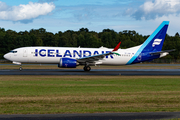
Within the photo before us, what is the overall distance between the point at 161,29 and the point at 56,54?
18.0 metres

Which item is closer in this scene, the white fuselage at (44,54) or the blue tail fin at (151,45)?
the white fuselage at (44,54)

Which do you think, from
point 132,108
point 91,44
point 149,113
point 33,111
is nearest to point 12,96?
point 33,111

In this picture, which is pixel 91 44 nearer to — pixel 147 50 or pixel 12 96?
pixel 147 50

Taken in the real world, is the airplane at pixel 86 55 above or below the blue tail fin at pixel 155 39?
below

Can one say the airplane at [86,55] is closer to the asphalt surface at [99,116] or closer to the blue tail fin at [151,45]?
the blue tail fin at [151,45]

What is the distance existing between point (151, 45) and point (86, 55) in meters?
11.3

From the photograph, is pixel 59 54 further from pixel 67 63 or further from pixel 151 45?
pixel 151 45

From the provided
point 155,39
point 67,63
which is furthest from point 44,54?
point 155,39

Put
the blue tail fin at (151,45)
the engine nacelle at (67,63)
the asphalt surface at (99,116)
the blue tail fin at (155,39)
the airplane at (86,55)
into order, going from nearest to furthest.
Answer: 1. the asphalt surface at (99,116)
2. the engine nacelle at (67,63)
3. the airplane at (86,55)
4. the blue tail fin at (151,45)
5. the blue tail fin at (155,39)

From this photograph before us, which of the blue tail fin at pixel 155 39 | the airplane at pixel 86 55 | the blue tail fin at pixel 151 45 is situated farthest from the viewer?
the blue tail fin at pixel 155 39

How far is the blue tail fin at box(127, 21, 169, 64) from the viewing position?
132 ft

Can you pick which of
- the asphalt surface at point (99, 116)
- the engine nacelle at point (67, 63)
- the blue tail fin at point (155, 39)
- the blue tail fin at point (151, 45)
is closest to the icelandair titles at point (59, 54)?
the engine nacelle at point (67, 63)

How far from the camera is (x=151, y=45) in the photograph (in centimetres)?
4066

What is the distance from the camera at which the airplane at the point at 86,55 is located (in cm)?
3669
